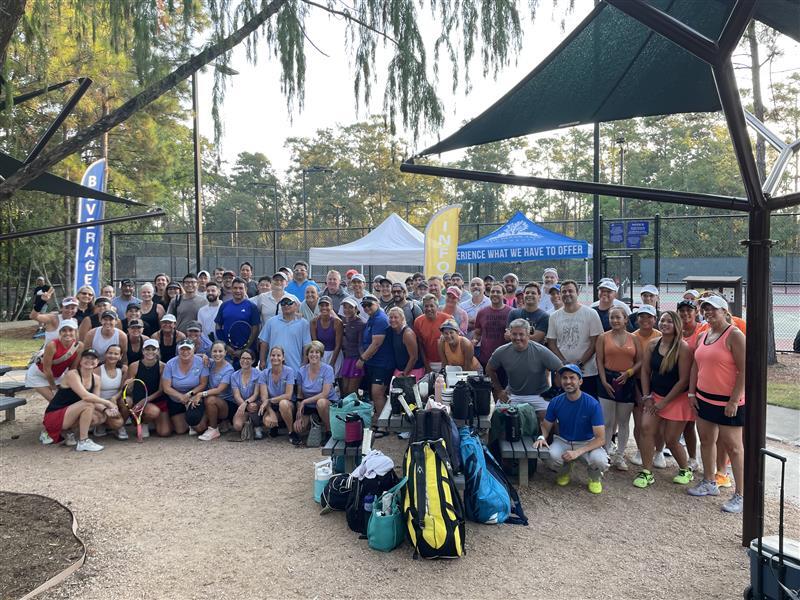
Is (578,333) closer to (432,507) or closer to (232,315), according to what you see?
(432,507)

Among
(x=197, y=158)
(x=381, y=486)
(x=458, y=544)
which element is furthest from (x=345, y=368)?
(x=197, y=158)

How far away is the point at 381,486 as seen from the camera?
4.36 metres

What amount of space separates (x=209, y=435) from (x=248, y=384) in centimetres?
70

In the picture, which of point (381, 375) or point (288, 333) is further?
point (288, 333)

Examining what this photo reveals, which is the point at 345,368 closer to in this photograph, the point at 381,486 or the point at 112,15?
the point at 381,486

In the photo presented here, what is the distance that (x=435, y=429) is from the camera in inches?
173

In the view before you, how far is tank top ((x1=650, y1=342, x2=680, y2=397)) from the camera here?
201 inches

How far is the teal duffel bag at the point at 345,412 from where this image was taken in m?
5.32

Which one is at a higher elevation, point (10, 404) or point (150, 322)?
point (150, 322)

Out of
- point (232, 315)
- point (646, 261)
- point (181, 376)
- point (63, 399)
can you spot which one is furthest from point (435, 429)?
point (646, 261)

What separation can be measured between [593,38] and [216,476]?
4730 millimetres

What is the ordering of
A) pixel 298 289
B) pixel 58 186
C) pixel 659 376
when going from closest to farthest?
pixel 659 376, pixel 58 186, pixel 298 289

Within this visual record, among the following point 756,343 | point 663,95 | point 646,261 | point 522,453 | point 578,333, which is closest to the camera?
point 756,343

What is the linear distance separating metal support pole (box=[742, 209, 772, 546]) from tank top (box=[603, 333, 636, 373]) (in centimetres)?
222
